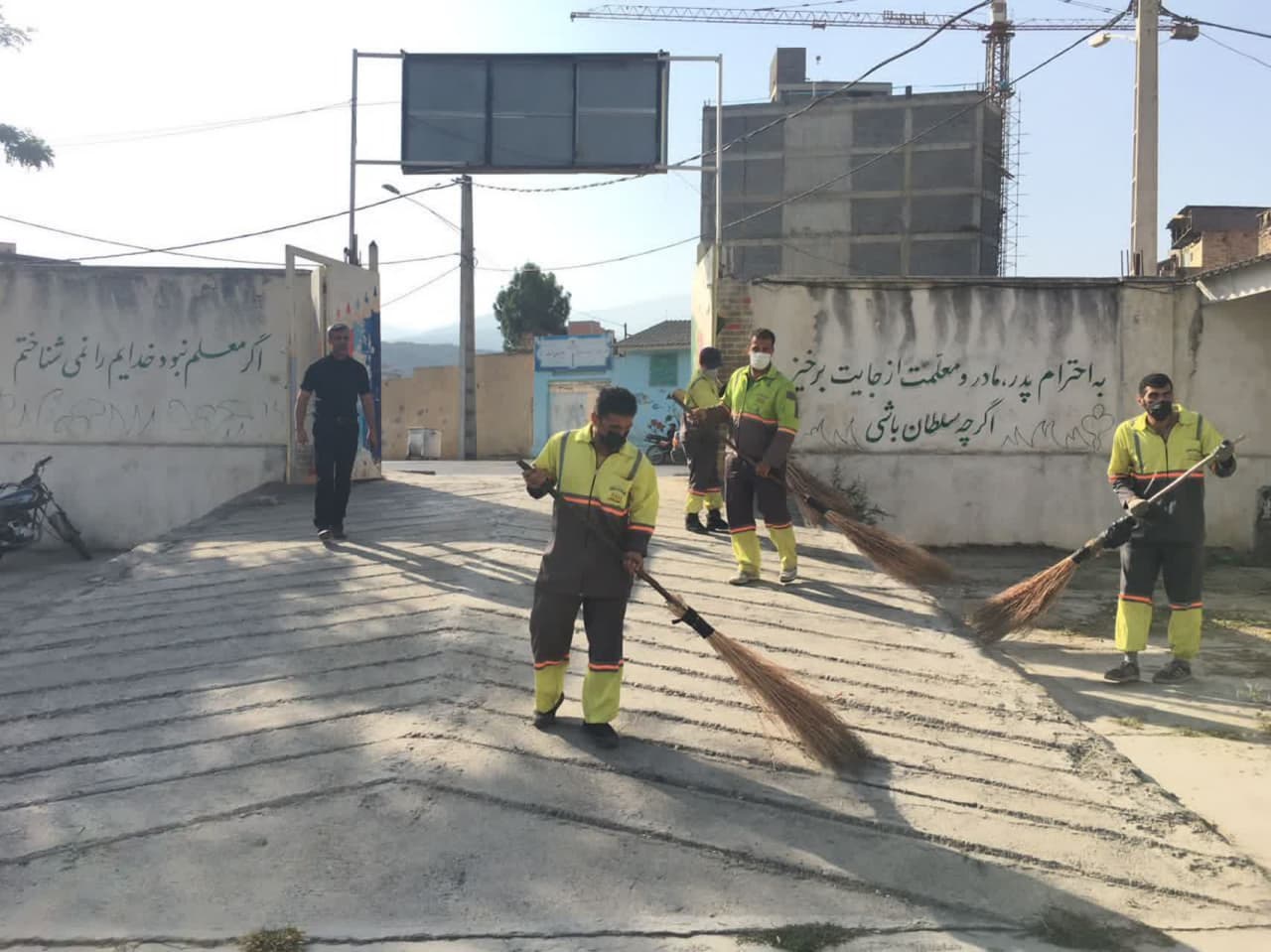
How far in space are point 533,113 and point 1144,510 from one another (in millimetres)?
8323

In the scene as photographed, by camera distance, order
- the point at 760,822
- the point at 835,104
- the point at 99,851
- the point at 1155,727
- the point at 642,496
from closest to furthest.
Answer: the point at 99,851
the point at 760,822
the point at 642,496
the point at 1155,727
the point at 835,104

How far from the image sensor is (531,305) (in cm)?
4638

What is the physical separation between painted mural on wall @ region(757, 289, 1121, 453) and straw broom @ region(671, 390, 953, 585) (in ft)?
11.8

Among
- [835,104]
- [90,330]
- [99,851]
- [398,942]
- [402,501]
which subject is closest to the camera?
[398,942]

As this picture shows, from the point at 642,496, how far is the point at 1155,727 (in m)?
3.22

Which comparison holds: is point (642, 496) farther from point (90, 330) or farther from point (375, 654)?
point (90, 330)

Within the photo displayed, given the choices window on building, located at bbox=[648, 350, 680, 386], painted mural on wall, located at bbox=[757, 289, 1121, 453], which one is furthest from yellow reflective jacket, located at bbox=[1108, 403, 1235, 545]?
window on building, located at bbox=[648, 350, 680, 386]

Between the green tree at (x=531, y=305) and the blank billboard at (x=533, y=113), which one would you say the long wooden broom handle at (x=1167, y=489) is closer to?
the blank billboard at (x=533, y=113)

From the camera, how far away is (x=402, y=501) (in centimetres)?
947

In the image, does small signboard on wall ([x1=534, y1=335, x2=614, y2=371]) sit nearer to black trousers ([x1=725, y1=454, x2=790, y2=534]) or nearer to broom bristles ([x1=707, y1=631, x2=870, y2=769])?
black trousers ([x1=725, y1=454, x2=790, y2=534])

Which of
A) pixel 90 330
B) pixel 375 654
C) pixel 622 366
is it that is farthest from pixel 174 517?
pixel 622 366

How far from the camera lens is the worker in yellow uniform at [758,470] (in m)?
6.71

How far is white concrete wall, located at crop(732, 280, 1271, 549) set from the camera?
10961mm

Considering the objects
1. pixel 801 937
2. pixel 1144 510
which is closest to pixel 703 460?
pixel 1144 510
